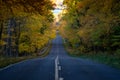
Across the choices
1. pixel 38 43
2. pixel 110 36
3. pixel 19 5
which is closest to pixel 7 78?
pixel 19 5

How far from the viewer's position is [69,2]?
46.2 meters

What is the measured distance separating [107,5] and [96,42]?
2112 cm

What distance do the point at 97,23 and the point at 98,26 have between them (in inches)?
17.6

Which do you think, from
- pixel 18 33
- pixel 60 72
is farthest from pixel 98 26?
pixel 60 72

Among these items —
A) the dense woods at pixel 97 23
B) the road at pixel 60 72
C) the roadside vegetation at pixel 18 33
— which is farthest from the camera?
the roadside vegetation at pixel 18 33

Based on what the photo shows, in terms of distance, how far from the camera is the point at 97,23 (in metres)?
33.8

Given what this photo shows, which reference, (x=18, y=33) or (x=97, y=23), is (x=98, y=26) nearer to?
(x=97, y=23)

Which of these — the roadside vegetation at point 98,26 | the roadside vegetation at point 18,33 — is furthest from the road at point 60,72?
the roadside vegetation at point 98,26

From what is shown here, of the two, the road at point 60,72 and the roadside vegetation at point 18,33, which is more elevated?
the roadside vegetation at point 18,33

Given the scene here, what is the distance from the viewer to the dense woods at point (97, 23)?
21078mm

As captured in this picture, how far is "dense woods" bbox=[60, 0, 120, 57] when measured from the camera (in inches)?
830

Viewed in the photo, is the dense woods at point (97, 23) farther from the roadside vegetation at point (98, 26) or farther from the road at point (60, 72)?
the road at point (60, 72)

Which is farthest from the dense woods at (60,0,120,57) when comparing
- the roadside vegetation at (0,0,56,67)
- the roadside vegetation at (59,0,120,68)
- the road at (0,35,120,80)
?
the road at (0,35,120,80)

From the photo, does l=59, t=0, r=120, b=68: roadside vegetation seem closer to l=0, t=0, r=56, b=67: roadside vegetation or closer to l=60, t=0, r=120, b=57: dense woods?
l=60, t=0, r=120, b=57: dense woods
